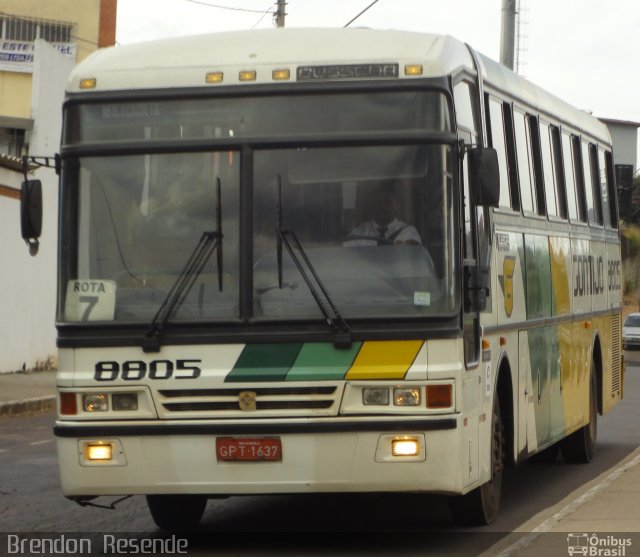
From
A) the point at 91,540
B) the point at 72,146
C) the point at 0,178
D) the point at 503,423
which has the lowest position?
the point at 91,540

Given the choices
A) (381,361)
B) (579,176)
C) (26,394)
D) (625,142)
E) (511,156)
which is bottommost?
(26,394)

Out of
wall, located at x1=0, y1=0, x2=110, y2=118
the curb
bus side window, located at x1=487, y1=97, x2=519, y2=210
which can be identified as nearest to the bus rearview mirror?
bus side window, located at x1=487, y1=97, x2=519, y2=210

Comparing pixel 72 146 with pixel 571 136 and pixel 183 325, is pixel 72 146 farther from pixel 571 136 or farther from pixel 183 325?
pixel 571 136

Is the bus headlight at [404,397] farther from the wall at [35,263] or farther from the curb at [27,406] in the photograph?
the wall at [35,263]

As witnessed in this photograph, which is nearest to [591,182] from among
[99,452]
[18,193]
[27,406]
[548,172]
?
[548,172]

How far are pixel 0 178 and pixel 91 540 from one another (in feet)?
52.3

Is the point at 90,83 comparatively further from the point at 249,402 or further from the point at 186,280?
the point at 249,402

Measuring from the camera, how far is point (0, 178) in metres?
25.2

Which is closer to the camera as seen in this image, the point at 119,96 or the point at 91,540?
the point at 119,96

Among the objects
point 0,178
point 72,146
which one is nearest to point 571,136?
point 72,146

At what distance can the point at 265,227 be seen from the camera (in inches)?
A: 356

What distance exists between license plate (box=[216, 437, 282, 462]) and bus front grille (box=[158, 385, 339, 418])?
14 centimetres

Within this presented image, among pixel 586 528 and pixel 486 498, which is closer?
pixel 586 528

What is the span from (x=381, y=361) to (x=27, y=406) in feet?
43.8
